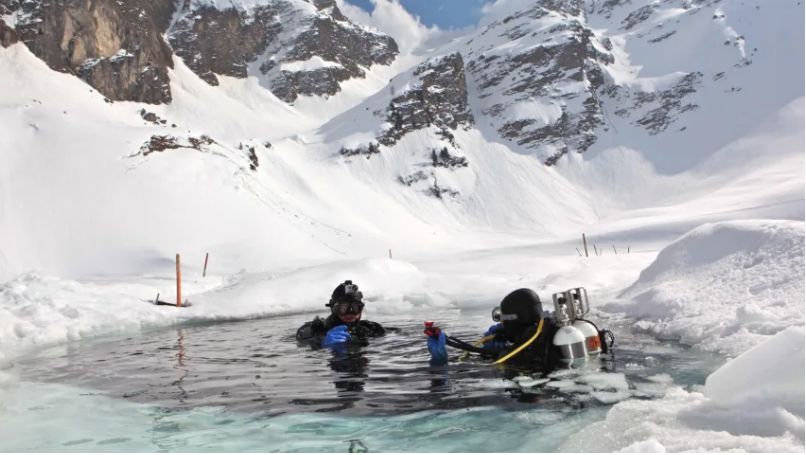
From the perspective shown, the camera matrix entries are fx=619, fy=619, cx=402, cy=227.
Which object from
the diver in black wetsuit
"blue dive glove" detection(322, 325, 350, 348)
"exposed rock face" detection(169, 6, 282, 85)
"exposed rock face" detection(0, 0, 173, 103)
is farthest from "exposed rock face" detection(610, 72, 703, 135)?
the diver in black wetsuit

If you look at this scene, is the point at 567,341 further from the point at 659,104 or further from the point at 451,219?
the point at 659,104

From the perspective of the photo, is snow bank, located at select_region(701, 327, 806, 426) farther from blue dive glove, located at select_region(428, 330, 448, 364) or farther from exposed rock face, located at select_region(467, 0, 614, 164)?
exposed rock face, located at select_region(467, 0, 614, 164)

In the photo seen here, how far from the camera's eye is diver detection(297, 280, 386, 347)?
10.2 meters

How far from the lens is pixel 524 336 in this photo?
736 cm

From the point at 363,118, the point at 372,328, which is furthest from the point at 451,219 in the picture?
the point at 372,328

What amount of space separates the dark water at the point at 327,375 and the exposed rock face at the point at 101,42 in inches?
2444

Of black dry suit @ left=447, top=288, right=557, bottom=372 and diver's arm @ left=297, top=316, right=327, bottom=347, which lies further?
diver's arm @ left=297, top=316, right=327, bottom=347

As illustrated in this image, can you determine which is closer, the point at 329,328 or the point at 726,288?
the point at 726,288

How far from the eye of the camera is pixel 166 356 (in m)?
10.2

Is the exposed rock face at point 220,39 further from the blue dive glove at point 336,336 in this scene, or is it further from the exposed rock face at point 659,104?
the blue dive glove at point 336,336

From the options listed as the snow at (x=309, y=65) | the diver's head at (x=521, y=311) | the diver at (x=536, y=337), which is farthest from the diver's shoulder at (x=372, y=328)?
the snow at (x=309, y=65)

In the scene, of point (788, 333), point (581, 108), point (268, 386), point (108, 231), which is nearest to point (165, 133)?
point (108, 231)

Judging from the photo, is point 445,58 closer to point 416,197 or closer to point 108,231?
point 416,197

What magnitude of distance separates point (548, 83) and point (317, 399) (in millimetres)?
96804
